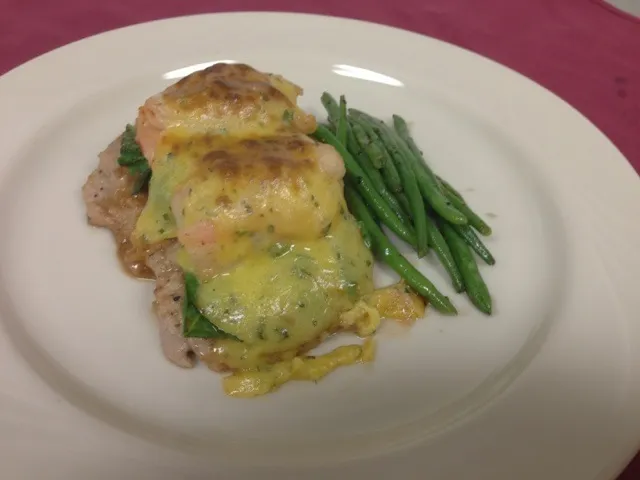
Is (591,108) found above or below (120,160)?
above

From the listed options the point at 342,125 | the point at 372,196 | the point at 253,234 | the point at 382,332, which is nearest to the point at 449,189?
the point at 372,196

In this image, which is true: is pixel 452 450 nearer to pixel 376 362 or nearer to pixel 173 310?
pixel 376 362

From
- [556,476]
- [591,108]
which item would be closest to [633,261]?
[556,476]

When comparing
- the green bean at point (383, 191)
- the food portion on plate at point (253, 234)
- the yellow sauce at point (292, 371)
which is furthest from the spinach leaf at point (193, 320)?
the green bean at point (383, 191)

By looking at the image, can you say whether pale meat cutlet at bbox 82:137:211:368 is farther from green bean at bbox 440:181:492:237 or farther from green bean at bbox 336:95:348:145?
green bean at bbox 440:181:492:237

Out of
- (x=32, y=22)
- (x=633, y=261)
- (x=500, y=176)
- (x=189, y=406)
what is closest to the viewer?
(x=189, y=406)

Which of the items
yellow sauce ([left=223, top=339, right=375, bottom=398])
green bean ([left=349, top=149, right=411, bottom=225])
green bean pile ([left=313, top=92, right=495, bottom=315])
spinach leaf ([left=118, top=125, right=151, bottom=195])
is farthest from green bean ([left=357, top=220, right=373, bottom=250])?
spinach leaf ([left=118, top=125, right=151, bottom=195])

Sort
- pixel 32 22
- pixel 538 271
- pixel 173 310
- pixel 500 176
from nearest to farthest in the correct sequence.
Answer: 1. pixel 173 310
2. pixel 538 271
3. pixel 500 176
4. pixel 32 22

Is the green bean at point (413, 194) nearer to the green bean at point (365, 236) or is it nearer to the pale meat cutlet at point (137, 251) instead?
the green bean at point (365, 236)
